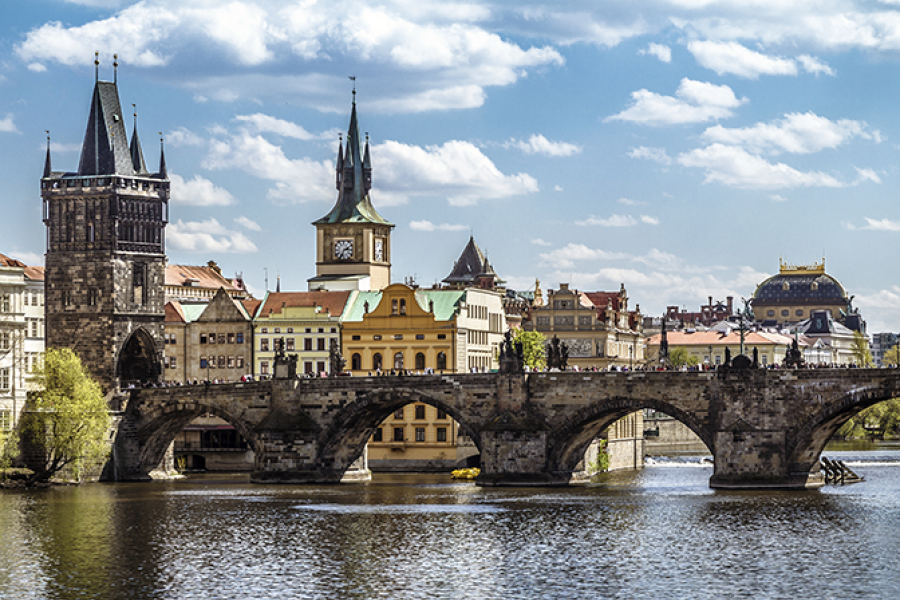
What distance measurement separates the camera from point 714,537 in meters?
93.8

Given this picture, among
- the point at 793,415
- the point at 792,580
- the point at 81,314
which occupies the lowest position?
the point at 792,580

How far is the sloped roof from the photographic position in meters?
163

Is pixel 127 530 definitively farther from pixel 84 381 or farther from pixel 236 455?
pixel 236 455

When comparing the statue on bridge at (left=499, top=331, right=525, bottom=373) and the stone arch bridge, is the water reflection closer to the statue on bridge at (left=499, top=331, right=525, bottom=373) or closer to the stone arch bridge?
the stone arch bridge

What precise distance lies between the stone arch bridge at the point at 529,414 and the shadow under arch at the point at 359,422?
0.25 ft

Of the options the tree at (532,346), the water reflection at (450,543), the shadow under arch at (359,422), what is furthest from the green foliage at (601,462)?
the tree at (532,346)

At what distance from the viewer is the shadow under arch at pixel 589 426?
12012 centimetres

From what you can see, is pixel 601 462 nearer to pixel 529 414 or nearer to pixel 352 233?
pixel 529 414

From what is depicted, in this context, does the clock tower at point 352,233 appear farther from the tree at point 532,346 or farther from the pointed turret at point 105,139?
the pointed turret at point 105,139

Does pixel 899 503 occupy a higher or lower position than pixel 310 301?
lower

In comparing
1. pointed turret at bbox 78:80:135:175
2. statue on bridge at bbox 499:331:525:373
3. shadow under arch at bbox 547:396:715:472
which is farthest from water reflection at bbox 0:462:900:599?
pointed turret at bbox 78:80:135:175

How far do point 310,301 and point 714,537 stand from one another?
76846 millimetres

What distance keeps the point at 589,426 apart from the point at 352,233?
185ft

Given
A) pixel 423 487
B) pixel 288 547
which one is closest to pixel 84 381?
pixel 423 487
